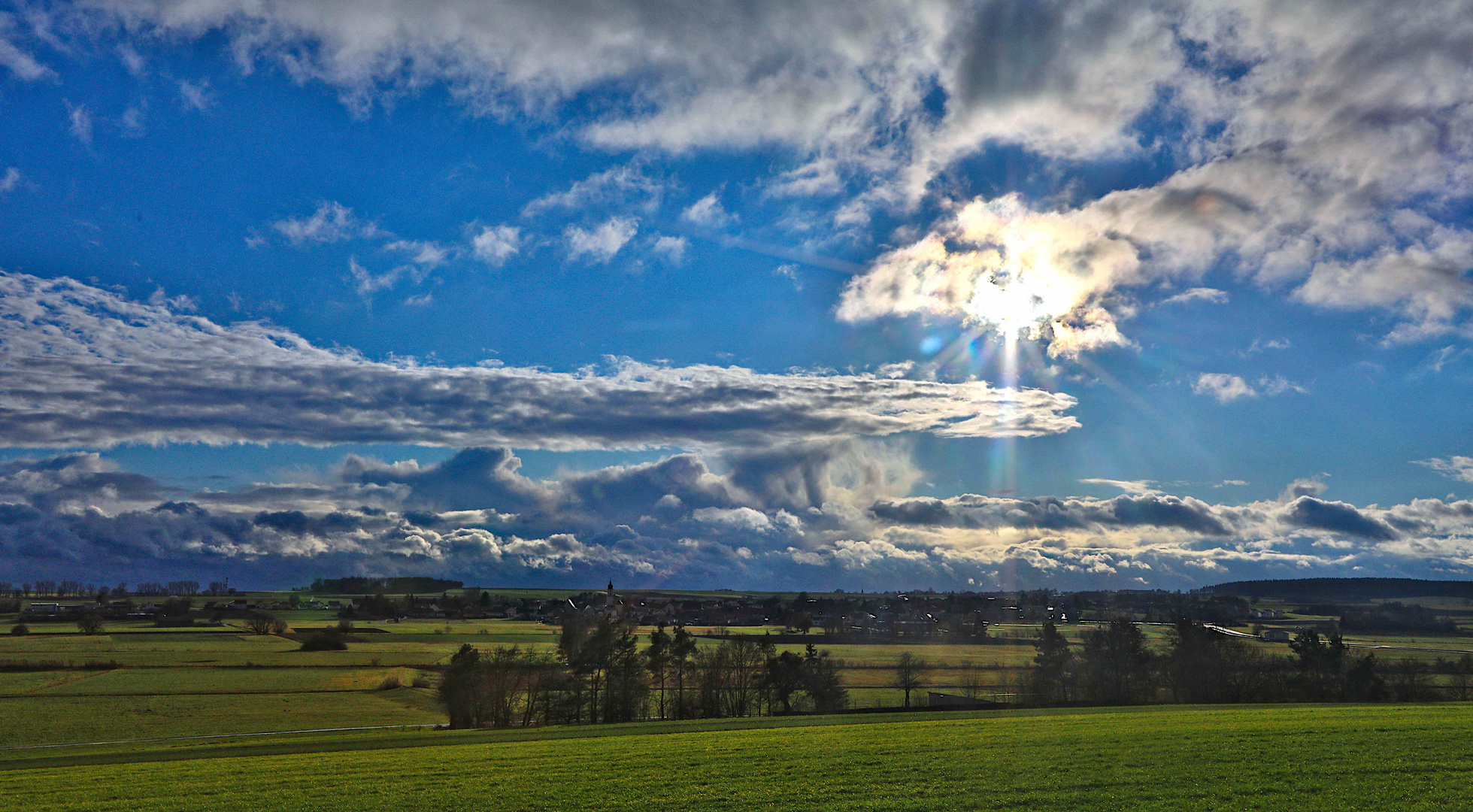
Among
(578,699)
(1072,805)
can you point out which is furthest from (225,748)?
(1072,805)

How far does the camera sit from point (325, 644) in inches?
4838

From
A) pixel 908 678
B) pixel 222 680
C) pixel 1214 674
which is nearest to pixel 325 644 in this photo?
pixel 222 680

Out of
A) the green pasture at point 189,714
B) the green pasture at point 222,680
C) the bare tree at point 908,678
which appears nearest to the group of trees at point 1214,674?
the bare tree at point 908,678

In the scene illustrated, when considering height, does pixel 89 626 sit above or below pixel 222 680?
below

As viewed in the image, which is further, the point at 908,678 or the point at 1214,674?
the point at 908,678

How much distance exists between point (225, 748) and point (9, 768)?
9.28 meters

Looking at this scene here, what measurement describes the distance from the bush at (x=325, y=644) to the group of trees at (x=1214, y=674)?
100210 millimetres

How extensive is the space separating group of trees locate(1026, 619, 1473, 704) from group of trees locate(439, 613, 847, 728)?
23.1 meters

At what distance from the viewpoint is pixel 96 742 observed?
51.0 meters

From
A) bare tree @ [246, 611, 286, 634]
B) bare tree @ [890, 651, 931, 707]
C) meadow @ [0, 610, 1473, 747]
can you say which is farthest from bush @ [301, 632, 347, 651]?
bare tree @ [890, 651, 931, 707]

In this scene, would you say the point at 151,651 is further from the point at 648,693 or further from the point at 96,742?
the point at 648,693

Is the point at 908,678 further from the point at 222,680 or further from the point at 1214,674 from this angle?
the point at 222,680

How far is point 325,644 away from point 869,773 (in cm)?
12085

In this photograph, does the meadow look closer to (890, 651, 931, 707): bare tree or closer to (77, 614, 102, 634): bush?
(890, 651, 931, 707): bare tree
